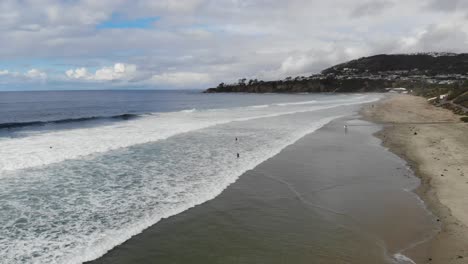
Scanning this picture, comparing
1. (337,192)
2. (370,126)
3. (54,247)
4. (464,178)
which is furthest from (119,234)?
(370,126)

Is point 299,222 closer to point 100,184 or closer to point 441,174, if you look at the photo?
point 100,184

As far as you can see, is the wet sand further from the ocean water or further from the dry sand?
the ocean water

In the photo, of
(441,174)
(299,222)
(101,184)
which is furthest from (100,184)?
(441,174)

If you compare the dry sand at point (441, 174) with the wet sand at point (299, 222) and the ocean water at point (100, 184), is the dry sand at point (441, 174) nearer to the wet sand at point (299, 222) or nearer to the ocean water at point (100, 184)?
the wet sand at point (299, 222)

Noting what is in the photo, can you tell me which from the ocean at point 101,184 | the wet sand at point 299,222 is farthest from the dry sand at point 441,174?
the ocean at point 101,184

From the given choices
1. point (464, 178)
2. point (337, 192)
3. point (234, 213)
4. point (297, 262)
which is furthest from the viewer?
point (464, 178)

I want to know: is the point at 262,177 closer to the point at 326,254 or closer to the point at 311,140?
the point at 326,254

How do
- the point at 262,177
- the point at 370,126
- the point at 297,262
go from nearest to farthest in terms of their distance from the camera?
1. the point at 297,262
2. the point at 262,177
3. the point at 370,126

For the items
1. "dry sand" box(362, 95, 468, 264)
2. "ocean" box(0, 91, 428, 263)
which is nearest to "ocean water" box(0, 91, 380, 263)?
"ocean" box(0, 91, 428, 263)
